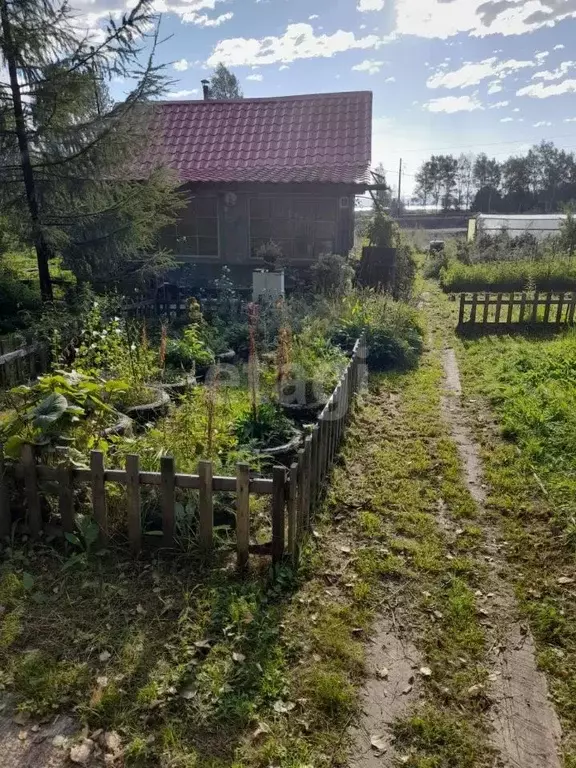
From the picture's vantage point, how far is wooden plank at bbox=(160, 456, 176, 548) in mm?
3430

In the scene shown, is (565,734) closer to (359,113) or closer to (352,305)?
(352,305)

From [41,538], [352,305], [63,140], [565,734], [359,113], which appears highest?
[359,113]

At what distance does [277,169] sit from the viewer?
13500 millimetres

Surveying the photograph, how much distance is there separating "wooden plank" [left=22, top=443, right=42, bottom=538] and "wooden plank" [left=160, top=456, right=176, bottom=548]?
93 cm

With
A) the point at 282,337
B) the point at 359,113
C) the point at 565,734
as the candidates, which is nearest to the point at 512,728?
the point at 565,734

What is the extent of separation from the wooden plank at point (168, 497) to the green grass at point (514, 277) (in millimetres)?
14467

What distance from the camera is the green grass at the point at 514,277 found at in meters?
15.5

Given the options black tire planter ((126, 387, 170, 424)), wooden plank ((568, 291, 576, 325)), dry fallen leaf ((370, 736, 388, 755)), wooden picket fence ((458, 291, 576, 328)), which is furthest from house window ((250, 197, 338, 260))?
dry fallen leaf ((370, 736, 388, 755))

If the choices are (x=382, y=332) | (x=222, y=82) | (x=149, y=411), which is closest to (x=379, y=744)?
(x=149, y=411)

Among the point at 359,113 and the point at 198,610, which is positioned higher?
the point at 359,113

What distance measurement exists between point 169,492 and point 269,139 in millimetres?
13510

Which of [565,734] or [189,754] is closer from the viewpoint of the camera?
[189,754]

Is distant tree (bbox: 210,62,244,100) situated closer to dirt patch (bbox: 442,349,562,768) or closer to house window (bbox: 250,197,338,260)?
house window (bbox: 250,197,338,260)

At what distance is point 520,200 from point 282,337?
6052 centimetres
